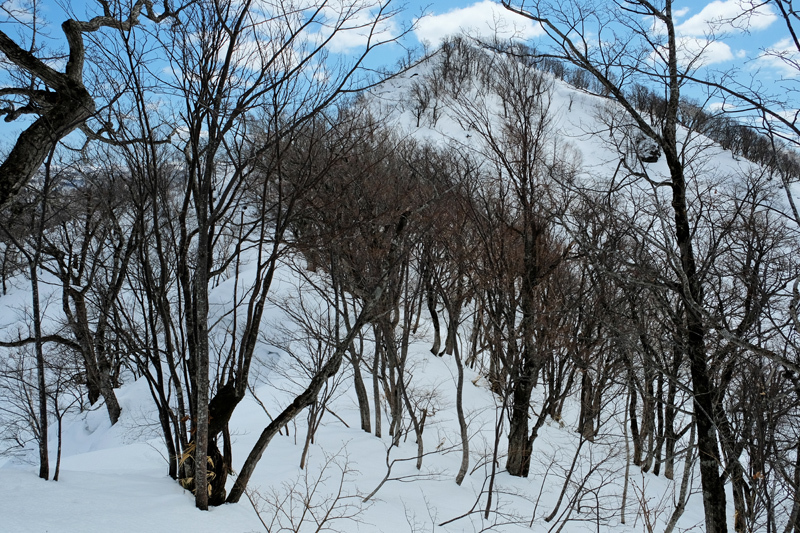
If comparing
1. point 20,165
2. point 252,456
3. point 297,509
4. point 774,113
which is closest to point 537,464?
point 297,509

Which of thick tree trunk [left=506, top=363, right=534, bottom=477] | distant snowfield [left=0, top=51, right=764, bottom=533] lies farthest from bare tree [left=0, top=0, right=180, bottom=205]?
thick tree trunk [left=506, top=363, right=534, bottom=477]

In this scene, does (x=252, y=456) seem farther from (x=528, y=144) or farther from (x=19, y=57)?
(x=528, y=144)

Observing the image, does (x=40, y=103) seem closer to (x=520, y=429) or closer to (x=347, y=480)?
(x=347, y=480)

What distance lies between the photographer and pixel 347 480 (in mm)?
8555

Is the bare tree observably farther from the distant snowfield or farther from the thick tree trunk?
the thick tree trunk

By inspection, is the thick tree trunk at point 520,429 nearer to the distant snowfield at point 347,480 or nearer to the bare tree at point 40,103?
the distant snowfield at point 347,480

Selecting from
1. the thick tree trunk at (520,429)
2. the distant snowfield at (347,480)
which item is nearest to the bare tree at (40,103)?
the distant snowfield at (347,480)

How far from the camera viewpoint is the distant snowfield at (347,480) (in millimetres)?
4695

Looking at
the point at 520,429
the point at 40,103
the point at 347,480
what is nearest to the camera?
the point at 40,103

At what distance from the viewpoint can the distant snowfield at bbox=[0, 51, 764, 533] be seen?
470 cm

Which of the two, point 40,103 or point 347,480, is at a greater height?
point 40,103

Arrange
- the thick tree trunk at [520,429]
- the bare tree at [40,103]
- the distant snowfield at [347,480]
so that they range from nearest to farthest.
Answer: the bare tree at [40,103] → the distant snowfield at [347,480] → the thick tree trunk at [520,429]

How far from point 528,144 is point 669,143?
370 cm

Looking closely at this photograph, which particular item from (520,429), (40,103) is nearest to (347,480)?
(520,429)
